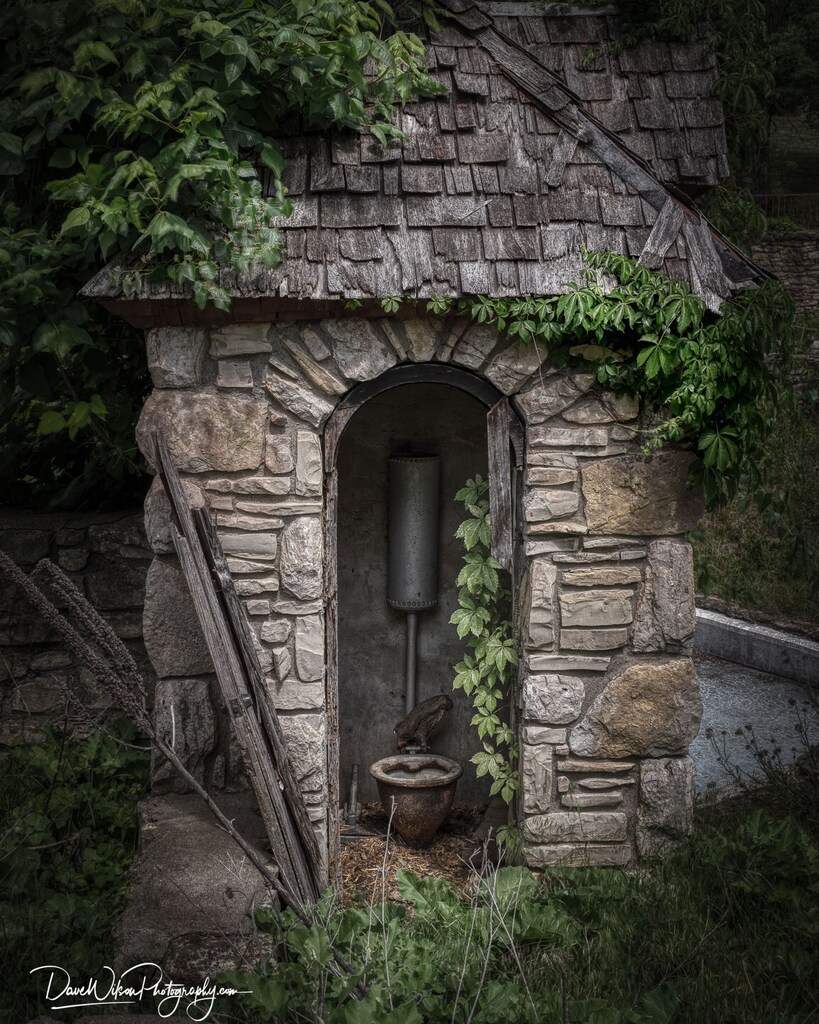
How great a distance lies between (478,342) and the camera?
13.3 ft

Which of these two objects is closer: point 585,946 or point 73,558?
point 585,946

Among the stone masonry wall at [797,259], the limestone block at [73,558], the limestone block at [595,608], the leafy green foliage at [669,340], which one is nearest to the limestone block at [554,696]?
the limestone block at [595,608]

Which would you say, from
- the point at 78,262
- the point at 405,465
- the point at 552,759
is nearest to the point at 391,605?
the point at 405,465

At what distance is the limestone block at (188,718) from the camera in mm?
4242

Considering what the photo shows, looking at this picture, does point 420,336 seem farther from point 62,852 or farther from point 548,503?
point 62,852

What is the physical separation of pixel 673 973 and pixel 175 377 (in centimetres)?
289

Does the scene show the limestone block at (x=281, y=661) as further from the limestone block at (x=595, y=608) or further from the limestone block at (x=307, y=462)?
the limestone block at (x=595, y=608)

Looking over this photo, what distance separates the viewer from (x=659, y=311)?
388 cm

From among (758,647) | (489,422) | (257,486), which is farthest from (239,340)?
(758,647)

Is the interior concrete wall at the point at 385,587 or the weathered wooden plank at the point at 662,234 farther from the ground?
the weathered wooden plank at the point at 662,234

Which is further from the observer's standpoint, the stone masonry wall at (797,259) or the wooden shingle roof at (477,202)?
the stone masonry wall at (797,259)

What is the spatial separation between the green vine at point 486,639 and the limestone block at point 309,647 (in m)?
0.79
